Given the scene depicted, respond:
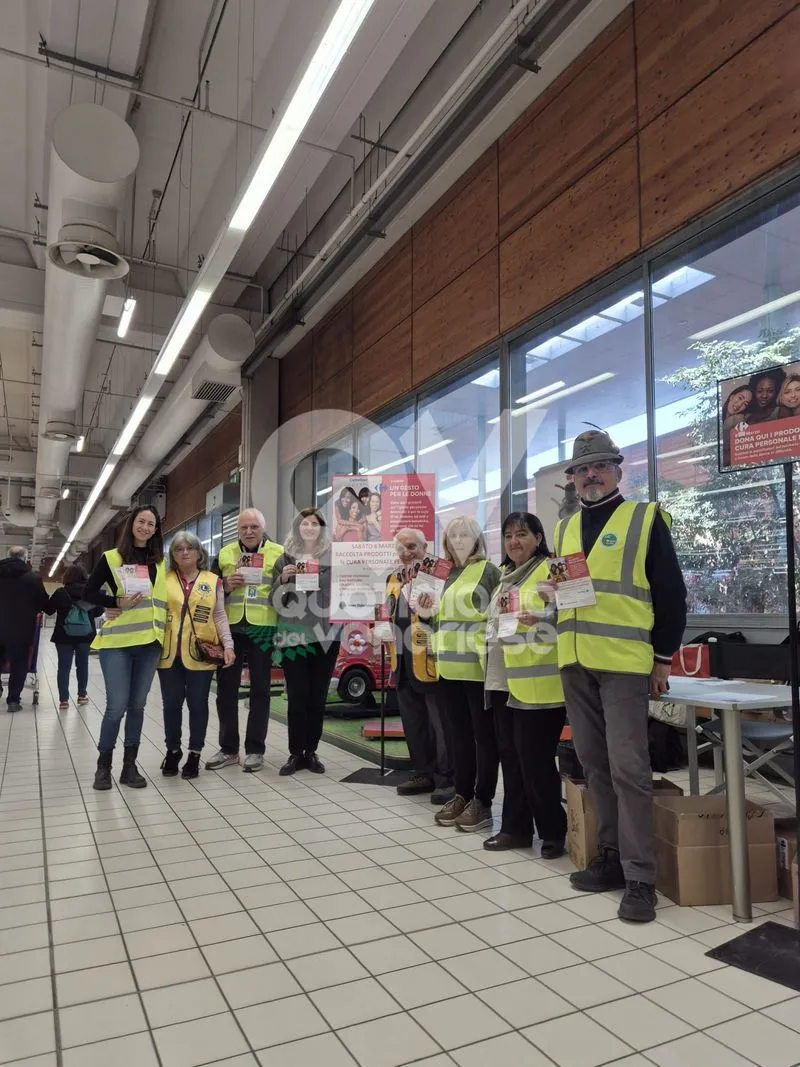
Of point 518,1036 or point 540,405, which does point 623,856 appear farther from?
point 540,405

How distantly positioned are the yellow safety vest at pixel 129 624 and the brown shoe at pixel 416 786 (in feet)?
5.27

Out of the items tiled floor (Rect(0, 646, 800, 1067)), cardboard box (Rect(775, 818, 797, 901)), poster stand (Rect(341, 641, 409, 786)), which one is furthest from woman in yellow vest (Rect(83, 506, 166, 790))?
cardboard box (Rect(775, 818, 797, 901))

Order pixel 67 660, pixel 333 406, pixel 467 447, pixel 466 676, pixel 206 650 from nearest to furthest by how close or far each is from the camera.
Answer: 1. pixel 466 676
2. pixel 206 650
3. pixel 467 447
4. pixel 67 660
5. pixel 333 406

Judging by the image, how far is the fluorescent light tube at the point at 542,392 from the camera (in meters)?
5.67

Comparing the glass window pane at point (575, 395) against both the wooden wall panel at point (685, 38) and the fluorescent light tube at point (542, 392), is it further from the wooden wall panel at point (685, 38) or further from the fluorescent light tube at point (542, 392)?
the wooden wall panel at point (685, 38)

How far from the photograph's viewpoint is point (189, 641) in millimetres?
4352

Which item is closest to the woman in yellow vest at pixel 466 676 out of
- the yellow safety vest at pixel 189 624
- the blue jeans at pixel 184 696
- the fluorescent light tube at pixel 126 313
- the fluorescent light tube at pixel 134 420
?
the yellow safety vest at pixel 189 624

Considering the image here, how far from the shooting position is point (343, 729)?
616 cm

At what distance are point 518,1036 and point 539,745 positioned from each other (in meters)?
1.28

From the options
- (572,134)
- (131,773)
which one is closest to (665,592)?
(131,773)

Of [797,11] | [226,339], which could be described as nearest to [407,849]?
[797,11]

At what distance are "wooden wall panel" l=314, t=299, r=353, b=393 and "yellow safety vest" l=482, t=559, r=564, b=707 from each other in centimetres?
601

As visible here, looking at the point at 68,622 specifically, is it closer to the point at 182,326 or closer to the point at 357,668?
the point at 357,668

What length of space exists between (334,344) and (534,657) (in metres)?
6.76
